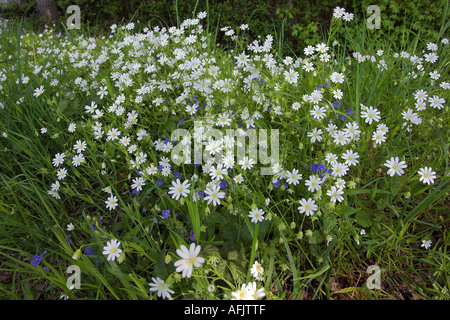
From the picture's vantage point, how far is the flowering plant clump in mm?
1502

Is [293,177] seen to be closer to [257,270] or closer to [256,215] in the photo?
[256,215]

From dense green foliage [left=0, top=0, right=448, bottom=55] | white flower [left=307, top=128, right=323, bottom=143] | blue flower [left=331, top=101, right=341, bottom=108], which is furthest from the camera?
dense green foliage [left=0, top=0, right=448, bottom=55]

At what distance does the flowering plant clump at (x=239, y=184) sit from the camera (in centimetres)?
150

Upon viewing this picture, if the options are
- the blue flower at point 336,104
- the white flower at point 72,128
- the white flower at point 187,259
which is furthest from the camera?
the white flower at point 72,128

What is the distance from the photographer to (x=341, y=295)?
1.55 m

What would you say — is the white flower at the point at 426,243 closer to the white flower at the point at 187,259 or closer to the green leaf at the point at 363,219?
the green leaf at the point at 363,219

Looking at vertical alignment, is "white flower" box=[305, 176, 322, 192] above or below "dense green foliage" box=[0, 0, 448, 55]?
below

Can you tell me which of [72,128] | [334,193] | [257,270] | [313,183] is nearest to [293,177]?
[313,183]

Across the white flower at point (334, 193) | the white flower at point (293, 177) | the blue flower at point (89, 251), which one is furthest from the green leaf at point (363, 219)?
the blue flower at point (89, 251)

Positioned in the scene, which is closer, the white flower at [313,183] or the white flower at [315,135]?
the white flower at [313,183]

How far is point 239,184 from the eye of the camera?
1751 millimetres

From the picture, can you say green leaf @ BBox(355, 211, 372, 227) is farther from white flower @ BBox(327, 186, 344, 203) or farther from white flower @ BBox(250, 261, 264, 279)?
white flower @ BBox(250, 261, 264, 279)

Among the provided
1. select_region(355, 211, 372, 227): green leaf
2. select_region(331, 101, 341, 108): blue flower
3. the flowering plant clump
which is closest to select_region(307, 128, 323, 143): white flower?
the flowering plant clump
